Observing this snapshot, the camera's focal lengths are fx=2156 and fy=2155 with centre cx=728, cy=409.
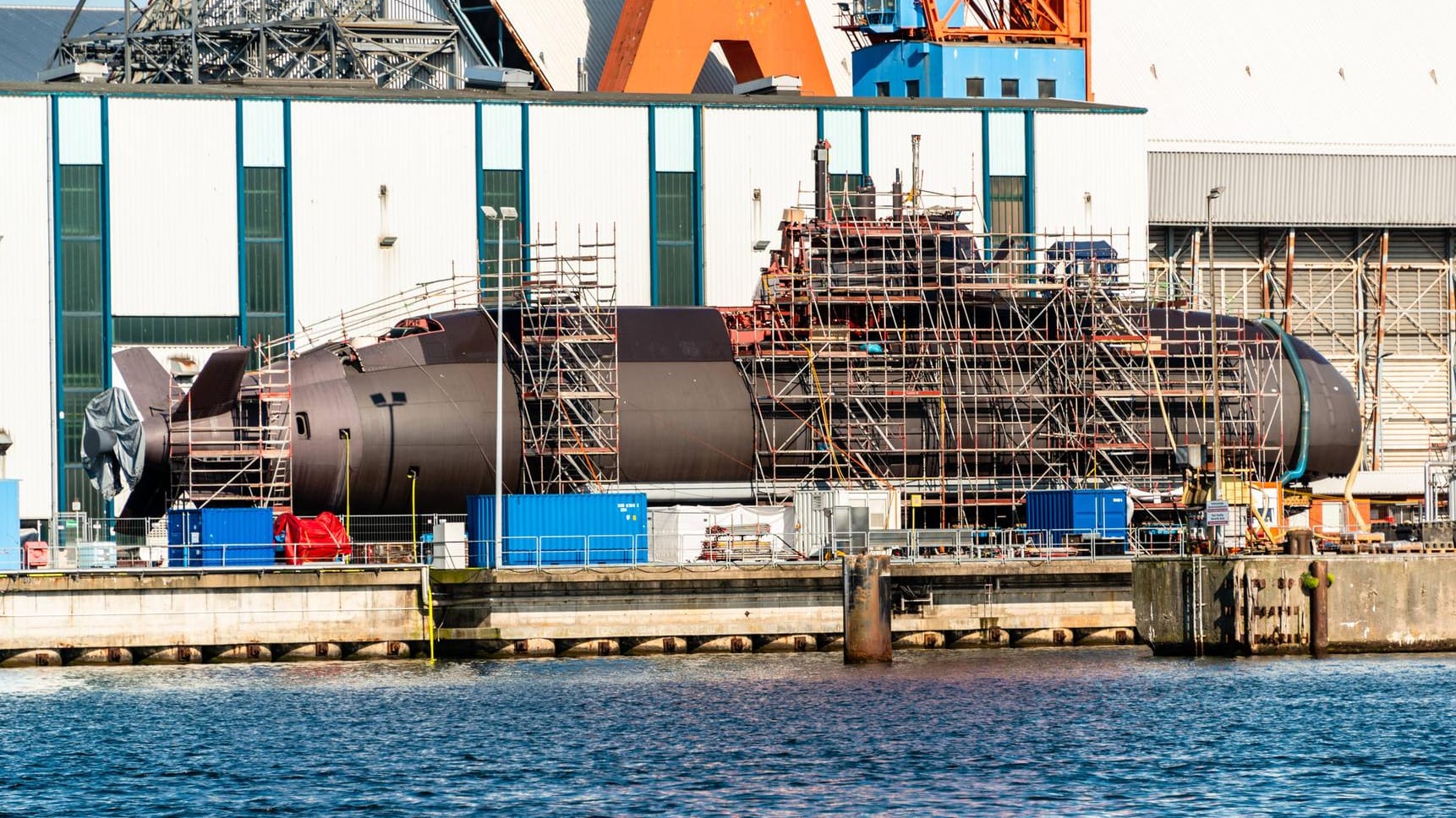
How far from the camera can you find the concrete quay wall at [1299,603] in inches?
2360

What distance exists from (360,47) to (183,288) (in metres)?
19.8

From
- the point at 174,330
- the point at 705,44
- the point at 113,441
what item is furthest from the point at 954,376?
the point at 174,330

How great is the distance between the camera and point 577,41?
9856 cm

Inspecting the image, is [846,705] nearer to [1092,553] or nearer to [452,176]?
[1092,553]

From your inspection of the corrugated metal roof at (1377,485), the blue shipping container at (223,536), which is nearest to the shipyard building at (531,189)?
the corrugated metal roof at (1377,485)

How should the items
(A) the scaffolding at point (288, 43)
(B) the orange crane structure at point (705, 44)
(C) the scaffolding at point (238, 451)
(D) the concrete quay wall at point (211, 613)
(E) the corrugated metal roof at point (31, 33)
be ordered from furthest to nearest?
(E) the corrugated metal roof at point (31, 33), (B) the orange crane structure at point (705, 44), (A) the scaffolding at point (288, 43), (C) the scaffolding at point (238, 451), (D) the concrete quay wall at point (211, 613)

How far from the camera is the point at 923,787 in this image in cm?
4388

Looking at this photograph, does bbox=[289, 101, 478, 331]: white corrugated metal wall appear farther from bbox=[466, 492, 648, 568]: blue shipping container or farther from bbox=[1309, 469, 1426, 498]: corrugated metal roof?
bbox=[1309, 469, 1426, 498]: corrugated metal roof

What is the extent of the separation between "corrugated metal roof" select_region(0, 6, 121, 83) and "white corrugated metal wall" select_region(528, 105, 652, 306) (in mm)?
46481

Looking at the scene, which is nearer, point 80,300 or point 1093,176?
point 80,300

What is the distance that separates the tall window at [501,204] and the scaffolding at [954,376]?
11.3 meters

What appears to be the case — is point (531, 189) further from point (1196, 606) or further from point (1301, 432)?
point (1196, 606)

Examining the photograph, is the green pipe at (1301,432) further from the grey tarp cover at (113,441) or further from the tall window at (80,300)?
the tall window at (80,300)

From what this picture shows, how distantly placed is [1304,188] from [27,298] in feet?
182
